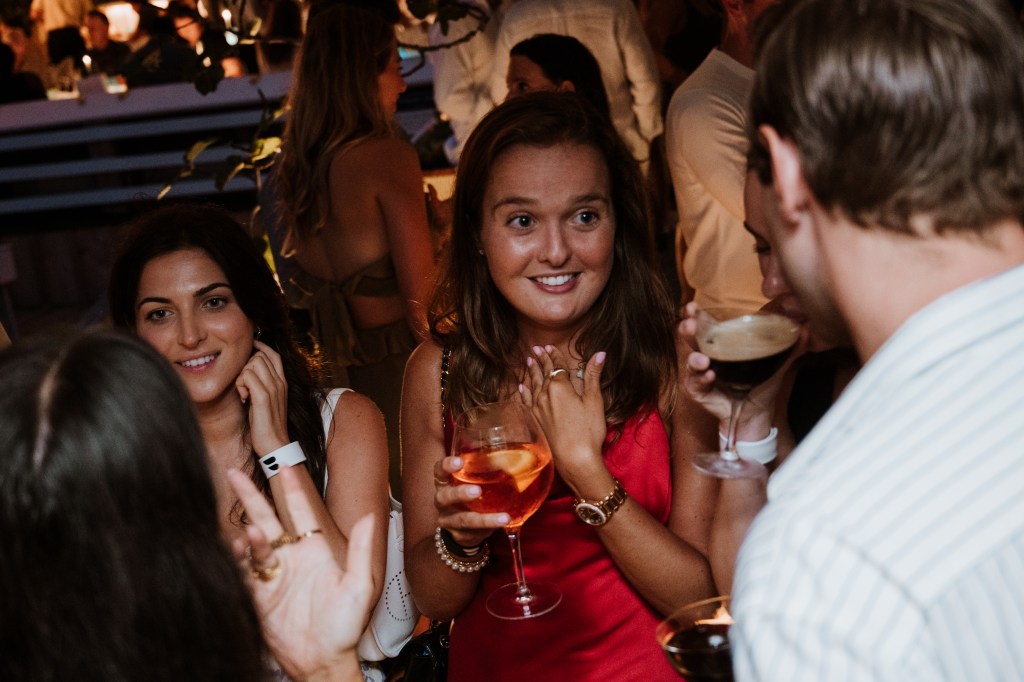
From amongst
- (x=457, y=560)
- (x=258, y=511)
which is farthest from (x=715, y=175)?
(x=258, y=511)

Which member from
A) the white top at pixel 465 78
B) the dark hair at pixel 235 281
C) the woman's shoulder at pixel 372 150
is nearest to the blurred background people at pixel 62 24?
the white top at pixel 465 78

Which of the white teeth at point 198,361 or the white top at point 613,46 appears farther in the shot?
the white top at point 613,46

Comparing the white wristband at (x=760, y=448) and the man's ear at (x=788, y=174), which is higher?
the man's ear at (x=788, y=174)

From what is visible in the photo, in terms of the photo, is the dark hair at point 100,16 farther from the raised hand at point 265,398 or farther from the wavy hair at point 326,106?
the raised hand at point 265,398

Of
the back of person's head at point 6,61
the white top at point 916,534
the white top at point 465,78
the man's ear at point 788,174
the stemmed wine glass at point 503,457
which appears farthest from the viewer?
the back of person's head at point 6,61

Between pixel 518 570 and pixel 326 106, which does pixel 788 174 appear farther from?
pixel 326 106

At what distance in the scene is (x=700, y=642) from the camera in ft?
4.17

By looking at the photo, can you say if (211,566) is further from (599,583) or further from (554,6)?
(554,6)

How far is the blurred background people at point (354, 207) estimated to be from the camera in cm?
343

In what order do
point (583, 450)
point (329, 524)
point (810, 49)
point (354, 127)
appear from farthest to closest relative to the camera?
point (354, 127), point (329, 524), point (583, 450), point (810, 49)

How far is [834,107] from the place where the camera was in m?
0.98

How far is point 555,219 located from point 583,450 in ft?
1.56

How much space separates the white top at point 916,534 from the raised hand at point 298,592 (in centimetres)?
51

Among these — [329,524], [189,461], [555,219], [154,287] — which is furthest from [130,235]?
[189,461]
